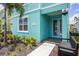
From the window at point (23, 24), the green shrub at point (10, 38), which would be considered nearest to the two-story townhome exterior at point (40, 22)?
the window at point (23, 24)

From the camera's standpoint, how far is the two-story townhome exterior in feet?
9.98

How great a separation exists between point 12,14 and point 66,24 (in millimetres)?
1017

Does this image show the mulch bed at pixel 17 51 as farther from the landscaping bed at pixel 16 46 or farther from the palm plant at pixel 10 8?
the palm plant at pixel 10 8

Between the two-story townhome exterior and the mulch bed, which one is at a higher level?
the two-story townhome exterior

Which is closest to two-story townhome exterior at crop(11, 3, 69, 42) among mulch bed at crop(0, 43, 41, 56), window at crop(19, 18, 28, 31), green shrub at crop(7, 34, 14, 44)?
window at crop(19, 18, 28, 31)

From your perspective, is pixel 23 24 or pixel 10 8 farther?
pixel 23 24

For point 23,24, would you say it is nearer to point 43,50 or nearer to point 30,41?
point 30,41

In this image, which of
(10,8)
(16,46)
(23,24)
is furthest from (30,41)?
(10,8)

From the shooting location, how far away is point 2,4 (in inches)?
119

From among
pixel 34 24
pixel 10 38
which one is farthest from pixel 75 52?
pixel 10 38

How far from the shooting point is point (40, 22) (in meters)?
3.15

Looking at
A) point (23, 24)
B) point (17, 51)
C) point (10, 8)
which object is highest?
point (10, 8)

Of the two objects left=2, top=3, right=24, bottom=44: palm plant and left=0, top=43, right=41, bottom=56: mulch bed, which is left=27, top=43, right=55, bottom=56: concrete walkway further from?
left=2, top=3, right=24, bottom=44: palm plant

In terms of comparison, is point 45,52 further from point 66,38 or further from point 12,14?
point 12,14
